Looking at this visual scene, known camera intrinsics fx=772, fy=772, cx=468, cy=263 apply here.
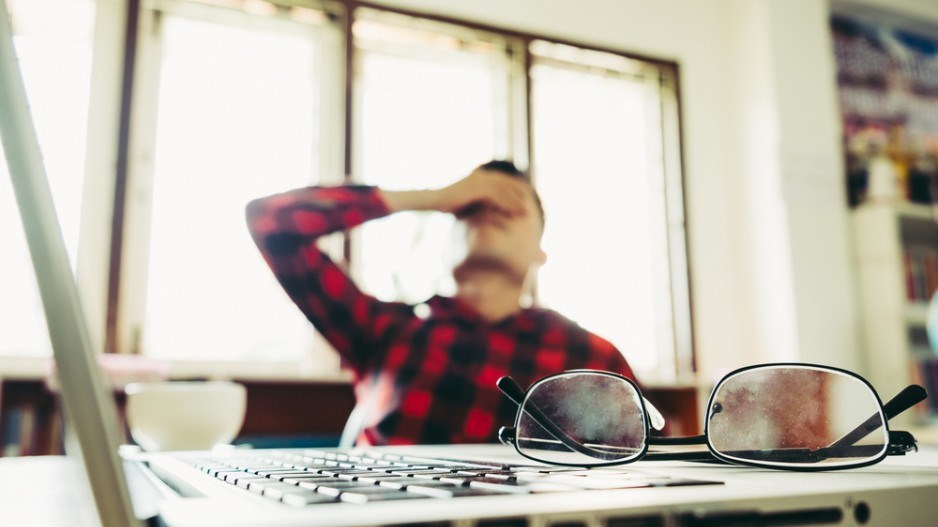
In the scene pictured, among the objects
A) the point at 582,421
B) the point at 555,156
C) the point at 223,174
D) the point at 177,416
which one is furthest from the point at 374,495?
the point at 555,156

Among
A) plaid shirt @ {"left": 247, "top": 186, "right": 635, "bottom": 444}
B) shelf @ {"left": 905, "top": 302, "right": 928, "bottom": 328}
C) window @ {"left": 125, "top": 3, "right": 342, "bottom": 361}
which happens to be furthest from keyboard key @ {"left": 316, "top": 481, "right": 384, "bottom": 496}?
shelf @ {"left": 905, "top": 302, "right": 928, "bottom": 328}

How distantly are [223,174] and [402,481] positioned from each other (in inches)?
94.2

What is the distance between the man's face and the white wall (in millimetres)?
1842

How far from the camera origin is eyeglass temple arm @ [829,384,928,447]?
1.30 feet

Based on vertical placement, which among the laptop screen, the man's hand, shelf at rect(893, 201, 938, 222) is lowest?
the laptop screen

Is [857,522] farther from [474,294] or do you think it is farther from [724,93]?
[724,93]

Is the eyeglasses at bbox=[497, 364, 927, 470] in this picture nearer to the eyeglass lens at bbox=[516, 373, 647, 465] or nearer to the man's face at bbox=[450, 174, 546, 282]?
the eyeglass lens at bbox=[516, 373, 647, 465]

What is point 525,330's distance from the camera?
1.17 metres

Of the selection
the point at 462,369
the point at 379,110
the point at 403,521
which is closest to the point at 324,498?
the point at 403,521

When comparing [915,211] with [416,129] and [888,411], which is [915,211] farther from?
[888,411]

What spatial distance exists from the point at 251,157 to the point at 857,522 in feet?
8.19

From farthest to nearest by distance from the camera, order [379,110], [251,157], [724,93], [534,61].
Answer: [724,93] → [534,61] → [379,110] → [251,157]

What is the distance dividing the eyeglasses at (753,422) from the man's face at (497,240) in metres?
0.69

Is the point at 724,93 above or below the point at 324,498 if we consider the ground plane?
above
